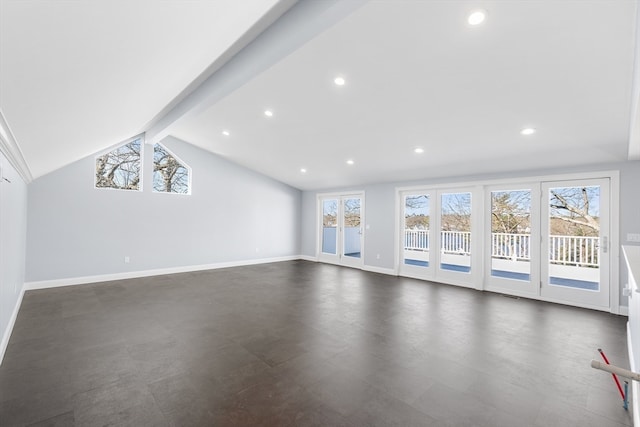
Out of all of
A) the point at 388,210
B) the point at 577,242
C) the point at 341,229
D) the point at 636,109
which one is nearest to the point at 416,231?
the point at 388,210

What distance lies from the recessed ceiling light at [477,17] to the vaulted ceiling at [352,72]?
3cm

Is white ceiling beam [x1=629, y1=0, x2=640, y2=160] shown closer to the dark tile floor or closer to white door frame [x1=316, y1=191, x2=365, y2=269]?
the dark tile floor

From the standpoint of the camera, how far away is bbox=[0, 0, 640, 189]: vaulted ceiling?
1504 mm

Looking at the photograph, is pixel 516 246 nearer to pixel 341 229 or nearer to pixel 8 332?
pixel 341 229

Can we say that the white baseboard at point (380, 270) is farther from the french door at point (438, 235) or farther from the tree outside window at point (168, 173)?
the tree outside window at point (168, 173)

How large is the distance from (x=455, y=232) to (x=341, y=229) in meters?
3.24

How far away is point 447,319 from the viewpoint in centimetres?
382

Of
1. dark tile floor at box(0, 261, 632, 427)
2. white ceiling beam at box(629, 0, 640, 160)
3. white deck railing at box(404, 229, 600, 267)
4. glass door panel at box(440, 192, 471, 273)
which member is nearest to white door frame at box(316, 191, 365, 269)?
white deck railing at box(404, 229, 600, 267)

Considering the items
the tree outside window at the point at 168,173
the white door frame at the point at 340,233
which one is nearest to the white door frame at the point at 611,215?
the white door frame at the point at 340,233

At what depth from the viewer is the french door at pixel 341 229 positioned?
8.11m

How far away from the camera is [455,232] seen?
600 centimetres

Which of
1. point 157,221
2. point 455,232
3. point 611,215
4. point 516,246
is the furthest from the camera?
point 157,221

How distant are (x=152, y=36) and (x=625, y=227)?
5.96 m

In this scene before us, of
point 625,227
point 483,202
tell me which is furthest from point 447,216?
point 625,227
